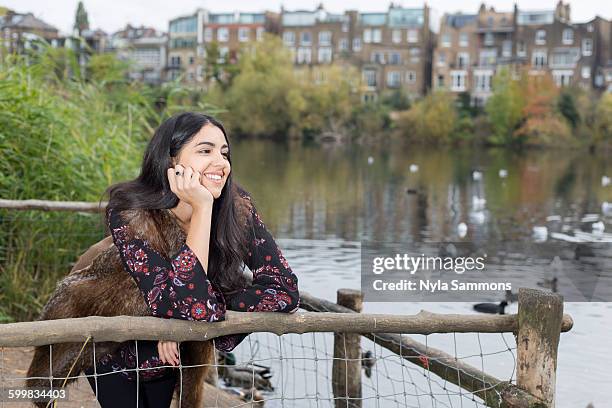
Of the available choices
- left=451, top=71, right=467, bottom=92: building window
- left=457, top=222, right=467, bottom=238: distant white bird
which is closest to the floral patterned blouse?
left=457, top=222, right=467, bottom=238: distant white bird

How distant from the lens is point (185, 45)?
9181cm

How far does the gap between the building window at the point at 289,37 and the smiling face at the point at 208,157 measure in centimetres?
8334

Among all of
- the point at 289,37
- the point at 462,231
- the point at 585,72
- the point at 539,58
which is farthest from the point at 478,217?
the point at 289,37

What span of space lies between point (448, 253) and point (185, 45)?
78323 millimetres

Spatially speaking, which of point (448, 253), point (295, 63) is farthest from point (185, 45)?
point (448, 253)

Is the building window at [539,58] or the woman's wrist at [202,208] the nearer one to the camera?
the woman's wrist at [202,208]

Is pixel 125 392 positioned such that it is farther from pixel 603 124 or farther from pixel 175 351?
pixel 603 124

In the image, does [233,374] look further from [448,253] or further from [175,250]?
[448,253]

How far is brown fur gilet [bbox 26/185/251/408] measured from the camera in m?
3.30

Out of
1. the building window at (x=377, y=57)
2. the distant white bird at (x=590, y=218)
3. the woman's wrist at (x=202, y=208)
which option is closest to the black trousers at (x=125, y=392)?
the woman's wrist at (x=202, y=208)

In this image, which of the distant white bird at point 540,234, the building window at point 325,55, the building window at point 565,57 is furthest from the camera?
the building window at point 325,55

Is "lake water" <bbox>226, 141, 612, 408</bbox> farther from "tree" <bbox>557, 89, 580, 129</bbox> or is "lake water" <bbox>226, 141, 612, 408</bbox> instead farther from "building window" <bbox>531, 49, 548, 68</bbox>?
"building window" <bbox>531, 49, 548, 68</bbox>

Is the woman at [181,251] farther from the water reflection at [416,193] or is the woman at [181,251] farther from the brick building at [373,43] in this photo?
the brick building at [373,43]

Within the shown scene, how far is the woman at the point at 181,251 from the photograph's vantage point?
10.3ft
